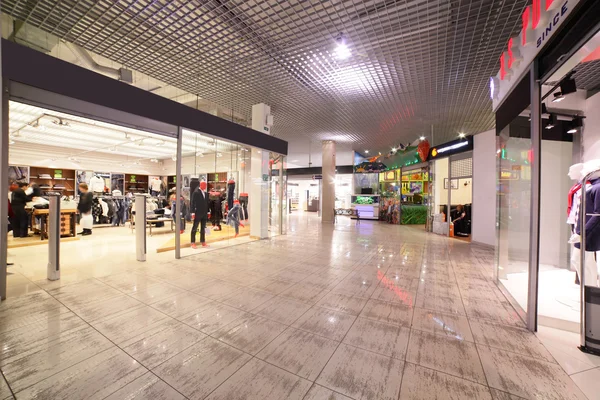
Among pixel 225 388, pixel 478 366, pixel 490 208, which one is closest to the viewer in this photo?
pixel 225 388

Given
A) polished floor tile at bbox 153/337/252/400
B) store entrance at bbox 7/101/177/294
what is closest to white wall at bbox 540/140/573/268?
polished floor tile at bbox 153/337/252/400

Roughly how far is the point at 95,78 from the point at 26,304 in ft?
10.7

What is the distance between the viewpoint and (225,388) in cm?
162

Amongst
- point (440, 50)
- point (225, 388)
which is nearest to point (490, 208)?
point (440, 50)

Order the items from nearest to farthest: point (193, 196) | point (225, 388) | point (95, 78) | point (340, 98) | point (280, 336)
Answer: point (225, 388), point (280, 336), point (95, 78), point (193, 196), point (340, 98)

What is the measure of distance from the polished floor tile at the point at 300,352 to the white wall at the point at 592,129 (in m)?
5.69

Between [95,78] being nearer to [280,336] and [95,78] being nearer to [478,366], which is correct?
[280,336]

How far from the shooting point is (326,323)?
2504mm

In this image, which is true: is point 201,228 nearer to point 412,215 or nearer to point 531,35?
point 531,35

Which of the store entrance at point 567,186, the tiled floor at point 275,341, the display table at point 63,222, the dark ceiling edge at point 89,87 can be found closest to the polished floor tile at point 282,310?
the tiled floor at point 275,341

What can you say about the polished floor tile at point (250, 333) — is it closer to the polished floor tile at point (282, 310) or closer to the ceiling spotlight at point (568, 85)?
the polished floor tile at point (282, 310)

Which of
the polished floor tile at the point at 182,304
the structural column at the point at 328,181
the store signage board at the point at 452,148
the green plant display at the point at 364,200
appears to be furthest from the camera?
the green plant display at the point at 364,200

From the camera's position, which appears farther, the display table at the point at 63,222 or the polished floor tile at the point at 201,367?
the display table at the point at 63,222

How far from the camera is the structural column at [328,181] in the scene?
12.3 m
